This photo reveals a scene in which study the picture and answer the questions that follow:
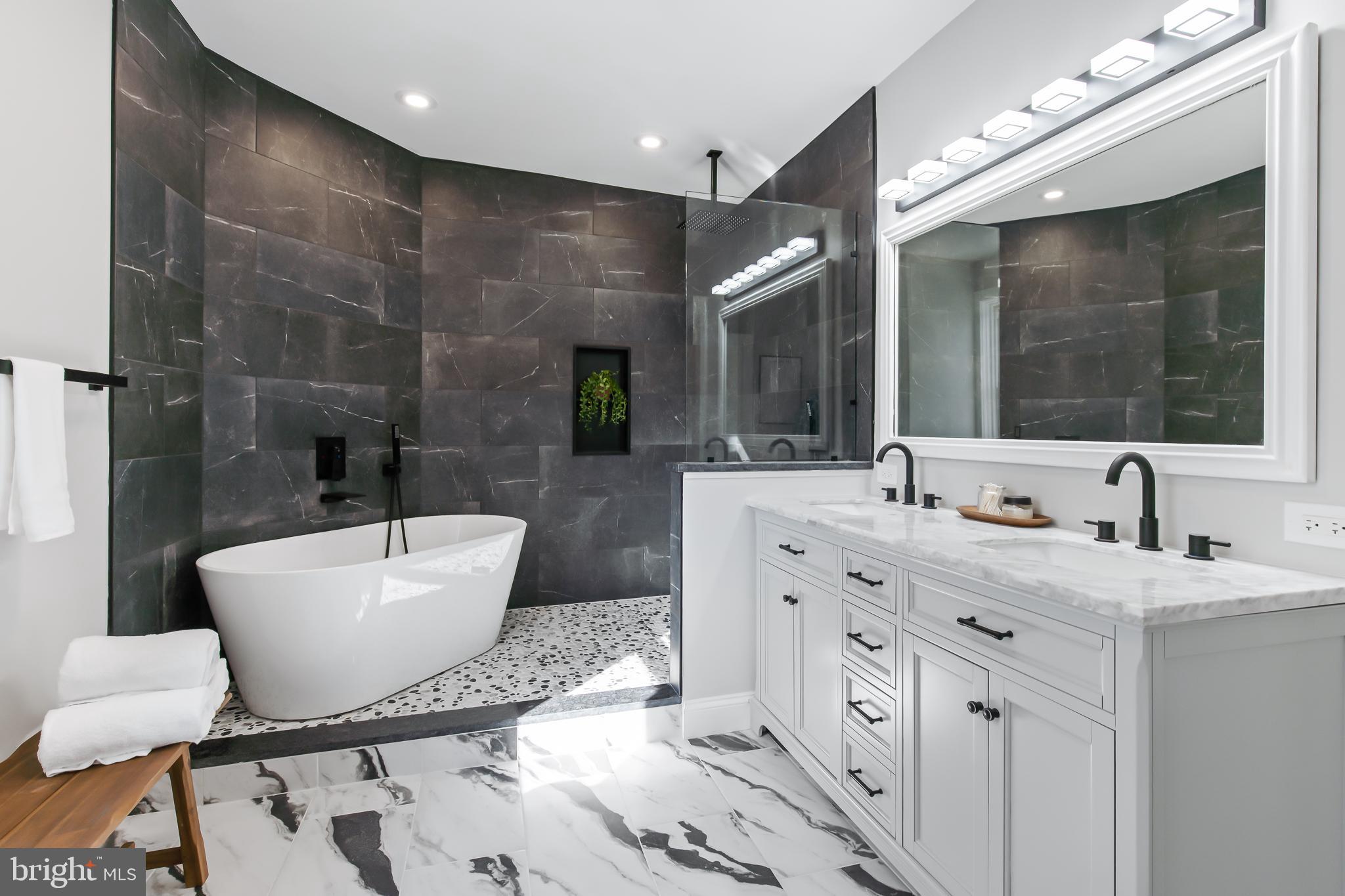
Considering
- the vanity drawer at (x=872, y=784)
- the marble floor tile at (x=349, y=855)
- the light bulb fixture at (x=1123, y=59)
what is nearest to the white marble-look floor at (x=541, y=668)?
the marble floor tile at (x=349, y=855)

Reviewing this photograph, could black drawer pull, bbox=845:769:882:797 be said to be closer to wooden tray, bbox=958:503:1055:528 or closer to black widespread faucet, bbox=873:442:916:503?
wooden tray, bbox=958:503:1055:528

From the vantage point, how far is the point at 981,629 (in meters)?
1.35

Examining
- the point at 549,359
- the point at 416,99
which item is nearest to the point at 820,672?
the point at 549,359

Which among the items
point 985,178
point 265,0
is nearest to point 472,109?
point 265,0

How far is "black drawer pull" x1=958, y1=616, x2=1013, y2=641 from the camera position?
1302mm

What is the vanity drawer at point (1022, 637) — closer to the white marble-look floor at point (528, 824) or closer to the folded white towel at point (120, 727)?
the white marble-look floor at point (528, 824)

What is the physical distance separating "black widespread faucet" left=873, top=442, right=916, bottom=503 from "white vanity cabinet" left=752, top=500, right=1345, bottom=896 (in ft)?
2.99

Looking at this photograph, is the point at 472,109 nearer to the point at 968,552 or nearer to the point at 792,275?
the point at 792,275

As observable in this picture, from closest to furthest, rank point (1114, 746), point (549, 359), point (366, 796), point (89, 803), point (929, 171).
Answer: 1. point (1114, 746)
2. point (89, 803)
3. point (366, 796)
4. point (929, 171)
5. point (549, 359)

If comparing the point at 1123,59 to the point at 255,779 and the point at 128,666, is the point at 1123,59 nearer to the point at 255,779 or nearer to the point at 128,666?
the point at 128,666

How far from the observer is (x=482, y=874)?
1.72m

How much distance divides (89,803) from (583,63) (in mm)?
2903

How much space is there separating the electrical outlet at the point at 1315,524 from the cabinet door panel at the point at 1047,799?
664 millimetres

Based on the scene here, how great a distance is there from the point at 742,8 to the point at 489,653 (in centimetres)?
302
